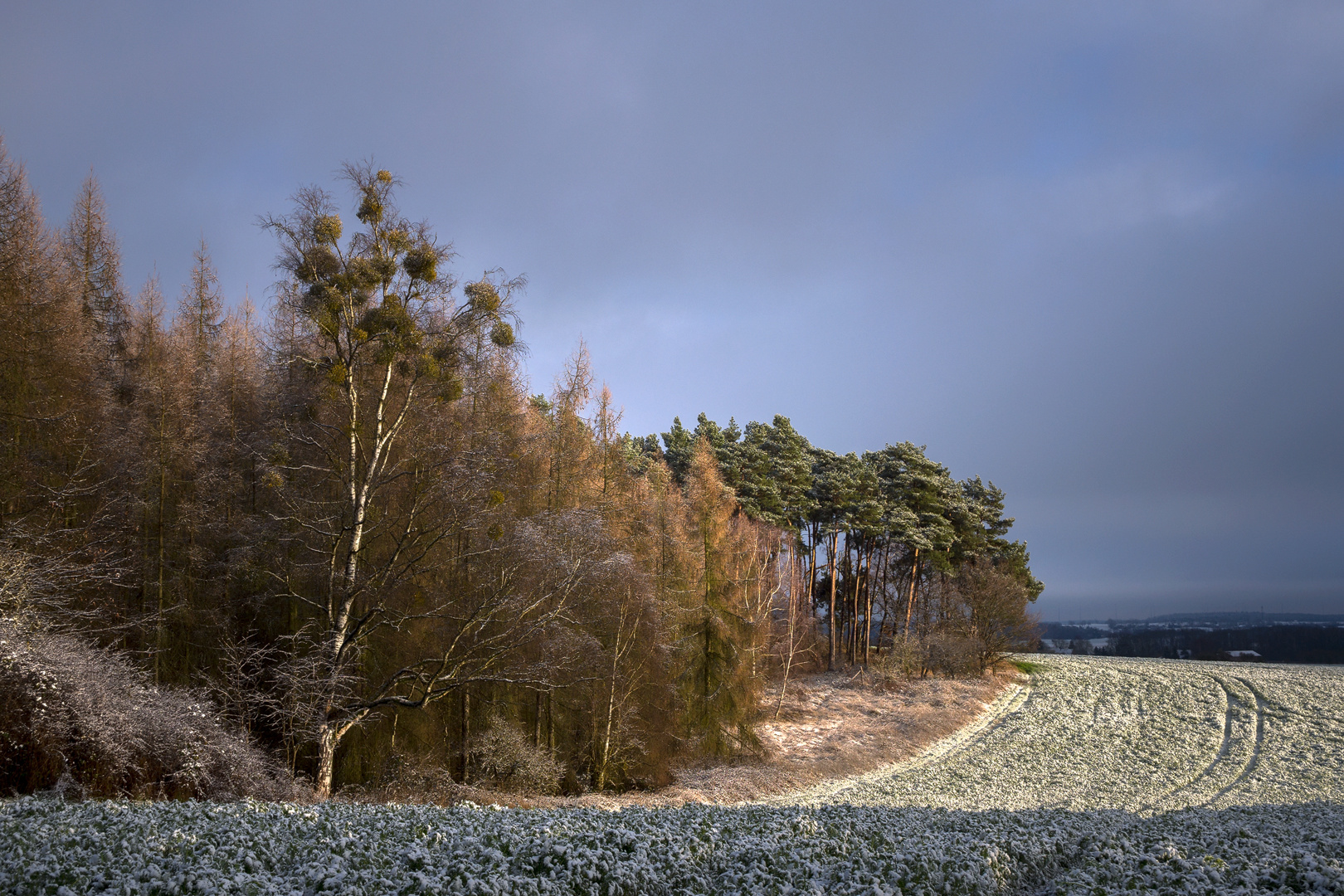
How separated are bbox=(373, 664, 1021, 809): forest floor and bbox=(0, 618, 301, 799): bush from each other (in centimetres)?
351

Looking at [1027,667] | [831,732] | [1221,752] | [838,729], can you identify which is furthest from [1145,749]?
[1027,667]

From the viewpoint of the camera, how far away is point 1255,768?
849 inches

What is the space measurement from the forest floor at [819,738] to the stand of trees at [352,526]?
142cm

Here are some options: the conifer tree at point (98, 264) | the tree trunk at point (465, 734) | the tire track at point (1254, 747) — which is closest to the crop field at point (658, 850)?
the tree trunk at point (465, 734)

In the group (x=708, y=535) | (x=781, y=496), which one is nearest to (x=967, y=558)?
(x=781, y=496)

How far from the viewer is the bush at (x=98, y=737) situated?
945cm

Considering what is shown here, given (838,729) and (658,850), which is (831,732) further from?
(658,850)

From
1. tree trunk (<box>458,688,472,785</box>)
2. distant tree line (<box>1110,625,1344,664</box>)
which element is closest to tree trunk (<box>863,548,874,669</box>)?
distant tree line (<box>1110,625,1344,664</box>)

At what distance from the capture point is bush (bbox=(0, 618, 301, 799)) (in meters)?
9.45

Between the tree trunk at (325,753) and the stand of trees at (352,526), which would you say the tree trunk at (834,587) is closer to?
the stand of trees at (352,526)

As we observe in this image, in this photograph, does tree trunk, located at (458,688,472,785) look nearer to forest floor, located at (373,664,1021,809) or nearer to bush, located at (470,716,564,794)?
bush, located at (470,716,564,794)

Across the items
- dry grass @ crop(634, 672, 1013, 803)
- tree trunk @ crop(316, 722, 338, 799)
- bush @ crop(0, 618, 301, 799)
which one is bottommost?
dry grass @ crop(634, 672, 1013, 803)

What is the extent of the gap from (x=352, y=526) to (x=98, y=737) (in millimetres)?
4998

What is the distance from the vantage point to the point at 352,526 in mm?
13578
